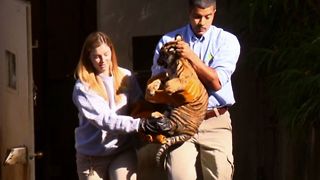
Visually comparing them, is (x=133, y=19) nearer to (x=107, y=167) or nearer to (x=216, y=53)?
(x=216, y=53)

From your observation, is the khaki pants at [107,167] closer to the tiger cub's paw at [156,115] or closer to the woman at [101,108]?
the woman at [101,108]

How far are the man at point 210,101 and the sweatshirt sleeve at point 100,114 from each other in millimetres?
393

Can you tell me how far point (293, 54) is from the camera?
24.8 feet

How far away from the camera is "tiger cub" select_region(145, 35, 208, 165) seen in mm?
6062

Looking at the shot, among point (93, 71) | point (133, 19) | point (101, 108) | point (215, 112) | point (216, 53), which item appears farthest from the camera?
point (133, 19)

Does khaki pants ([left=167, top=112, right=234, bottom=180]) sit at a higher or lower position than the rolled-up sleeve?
lower

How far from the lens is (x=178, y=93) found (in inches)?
240

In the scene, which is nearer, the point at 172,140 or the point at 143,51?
the point at 172,140

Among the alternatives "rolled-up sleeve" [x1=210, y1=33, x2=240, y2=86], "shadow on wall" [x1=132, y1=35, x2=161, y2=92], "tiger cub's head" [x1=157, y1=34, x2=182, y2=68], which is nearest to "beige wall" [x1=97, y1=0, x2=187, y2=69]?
"shadow on wall" [x1=132, y1=35, x2=161, y2=92]

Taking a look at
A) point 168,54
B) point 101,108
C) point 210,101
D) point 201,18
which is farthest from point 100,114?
point 201,18

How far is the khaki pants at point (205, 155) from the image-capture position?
6.35 metres

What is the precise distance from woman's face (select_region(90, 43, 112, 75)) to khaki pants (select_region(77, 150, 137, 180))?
53 cm

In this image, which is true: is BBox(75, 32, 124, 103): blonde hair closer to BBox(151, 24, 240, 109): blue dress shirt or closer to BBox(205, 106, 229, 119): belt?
BBox(151, 24, 240, 109): blue dress shirt

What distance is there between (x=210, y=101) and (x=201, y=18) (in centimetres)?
52
